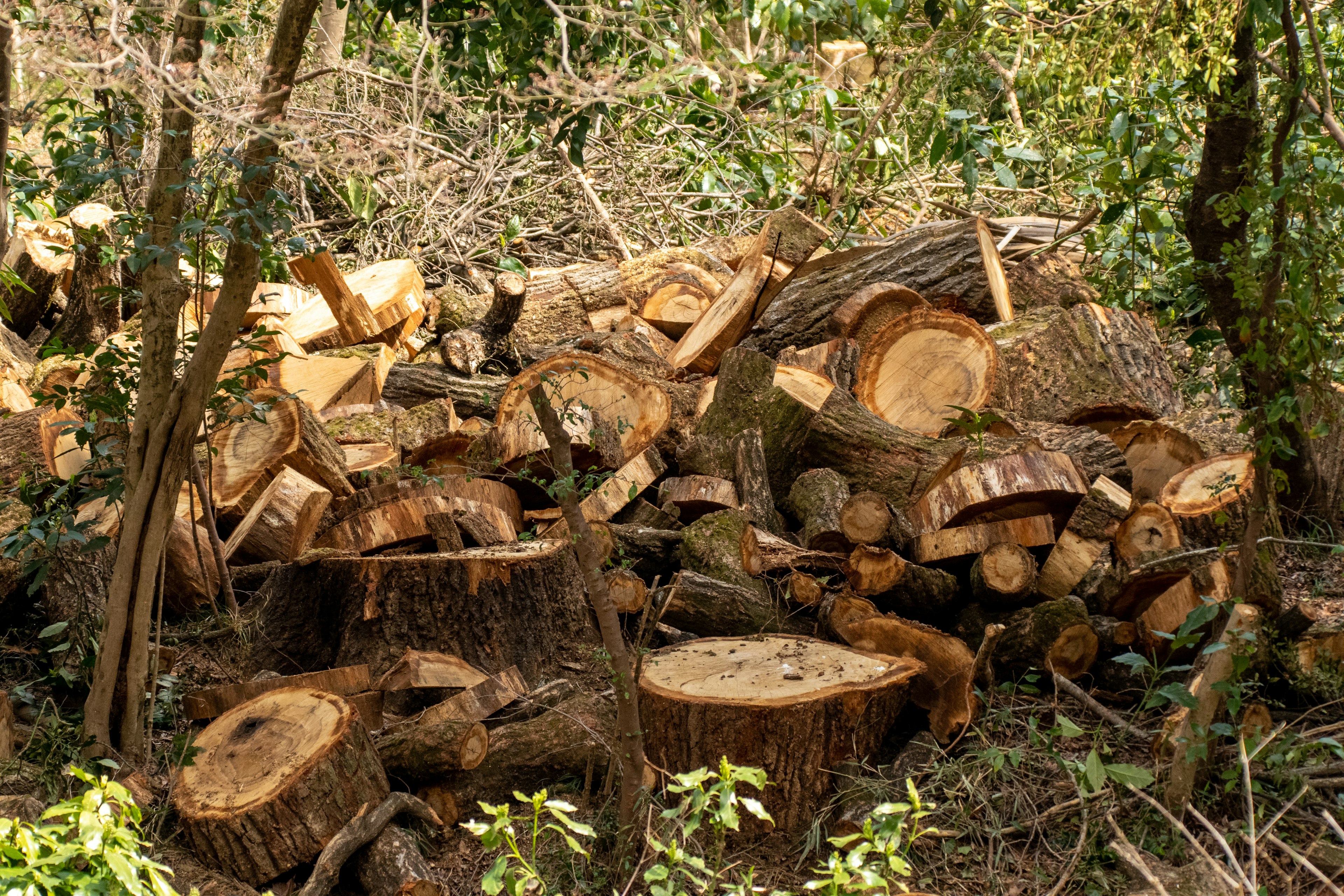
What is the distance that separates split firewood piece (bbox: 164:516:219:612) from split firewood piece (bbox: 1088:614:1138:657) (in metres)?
3.25

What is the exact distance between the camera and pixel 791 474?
4.73m

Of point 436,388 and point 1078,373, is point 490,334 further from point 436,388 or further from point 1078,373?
point 1078,373

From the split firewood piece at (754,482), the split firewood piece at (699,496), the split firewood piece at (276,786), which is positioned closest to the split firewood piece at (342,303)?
the split firewood piece at (699,496)

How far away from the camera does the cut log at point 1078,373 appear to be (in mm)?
4930

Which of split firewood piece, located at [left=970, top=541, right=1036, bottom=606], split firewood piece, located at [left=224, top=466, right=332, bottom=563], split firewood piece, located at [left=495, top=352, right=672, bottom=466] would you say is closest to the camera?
split firewood piece, located at [left=970, top=541, right=1036, bottom=606]

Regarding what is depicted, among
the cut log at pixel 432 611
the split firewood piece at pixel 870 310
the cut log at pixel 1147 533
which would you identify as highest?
the split firewood piece at pixel 870 310

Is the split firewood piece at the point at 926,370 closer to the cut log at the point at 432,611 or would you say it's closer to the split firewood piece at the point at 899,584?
the split firewood piece at the point at 899,584

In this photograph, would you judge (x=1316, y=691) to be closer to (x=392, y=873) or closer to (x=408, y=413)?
(x=392, y=873)

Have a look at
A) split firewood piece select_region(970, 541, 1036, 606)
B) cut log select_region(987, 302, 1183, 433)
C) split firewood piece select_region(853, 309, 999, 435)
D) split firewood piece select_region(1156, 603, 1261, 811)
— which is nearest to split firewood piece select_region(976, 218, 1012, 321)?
cut log select_region(987, 302, 1183, 433)

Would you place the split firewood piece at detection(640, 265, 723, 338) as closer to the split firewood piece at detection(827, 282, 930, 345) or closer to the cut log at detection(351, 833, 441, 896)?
the split firewood piece at detection(827, 282, 930, 345)

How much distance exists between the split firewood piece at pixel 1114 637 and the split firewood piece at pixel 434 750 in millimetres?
2020

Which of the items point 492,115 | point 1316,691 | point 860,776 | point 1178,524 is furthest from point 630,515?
point 492,115

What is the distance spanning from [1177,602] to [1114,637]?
0.74ft

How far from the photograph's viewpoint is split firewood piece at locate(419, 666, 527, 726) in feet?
11.6
